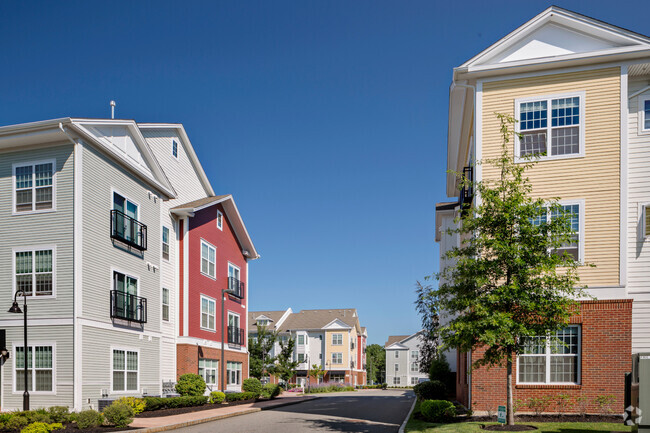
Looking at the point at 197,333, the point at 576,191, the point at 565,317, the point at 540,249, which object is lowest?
the point at 197,333

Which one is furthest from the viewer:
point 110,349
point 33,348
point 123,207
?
point 123,207

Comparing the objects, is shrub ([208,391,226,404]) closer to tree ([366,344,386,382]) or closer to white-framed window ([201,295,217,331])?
white-framed window ([201,295,217,331])

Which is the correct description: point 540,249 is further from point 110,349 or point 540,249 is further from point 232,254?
point 232,254

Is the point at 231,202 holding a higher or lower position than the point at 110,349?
higher

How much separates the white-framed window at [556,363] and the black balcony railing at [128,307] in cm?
1445

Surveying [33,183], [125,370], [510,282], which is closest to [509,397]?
[510,282]

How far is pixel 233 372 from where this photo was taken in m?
35.6

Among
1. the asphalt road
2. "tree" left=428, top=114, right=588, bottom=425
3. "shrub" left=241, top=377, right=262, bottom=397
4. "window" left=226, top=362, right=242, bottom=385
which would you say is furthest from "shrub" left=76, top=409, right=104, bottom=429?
"window" left=226, top=362, right=242, bottom=385

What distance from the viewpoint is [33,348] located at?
1973 centimetres

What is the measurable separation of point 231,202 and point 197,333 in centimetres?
840

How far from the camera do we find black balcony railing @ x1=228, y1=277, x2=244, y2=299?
36.1 metres

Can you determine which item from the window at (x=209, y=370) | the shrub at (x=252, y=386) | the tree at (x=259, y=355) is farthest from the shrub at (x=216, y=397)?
the tree at (x=259, y=355)

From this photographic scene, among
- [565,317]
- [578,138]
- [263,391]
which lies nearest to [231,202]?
[263,391]

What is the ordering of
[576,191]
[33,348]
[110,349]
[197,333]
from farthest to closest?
[197,333], [110,349], [33,348], [576,191]
